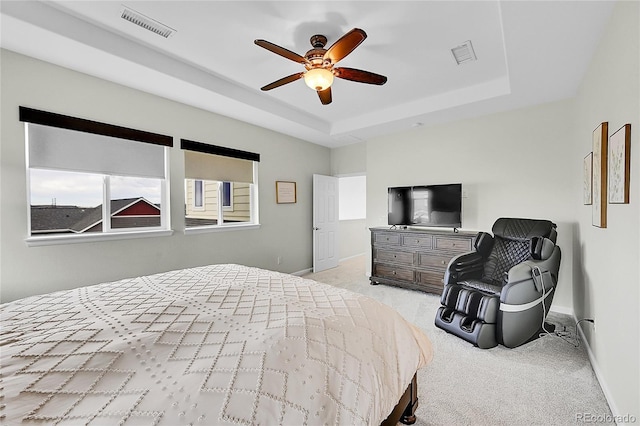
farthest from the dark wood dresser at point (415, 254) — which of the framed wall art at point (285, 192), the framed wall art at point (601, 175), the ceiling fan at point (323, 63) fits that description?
the ceiling fan at point (323, 63)

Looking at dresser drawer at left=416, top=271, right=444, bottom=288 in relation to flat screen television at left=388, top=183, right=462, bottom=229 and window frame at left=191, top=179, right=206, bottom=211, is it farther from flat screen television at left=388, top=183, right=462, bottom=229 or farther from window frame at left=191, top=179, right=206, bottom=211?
window frame at left=191, top=179, right=206, bottom=211

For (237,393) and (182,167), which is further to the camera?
(182,167)

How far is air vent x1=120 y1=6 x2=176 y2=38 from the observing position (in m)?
2.23

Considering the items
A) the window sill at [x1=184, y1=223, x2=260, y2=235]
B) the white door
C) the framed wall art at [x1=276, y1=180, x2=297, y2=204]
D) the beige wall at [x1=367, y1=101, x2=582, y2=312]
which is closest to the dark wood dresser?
the beige wall at [x1=367, y1=101, x2=582, y2=312]

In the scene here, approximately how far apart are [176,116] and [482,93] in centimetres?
391

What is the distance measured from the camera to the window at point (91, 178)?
2.65 m

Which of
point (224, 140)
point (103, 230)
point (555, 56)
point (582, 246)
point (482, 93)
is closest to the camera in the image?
point (555, 56)

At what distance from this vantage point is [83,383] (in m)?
0.84

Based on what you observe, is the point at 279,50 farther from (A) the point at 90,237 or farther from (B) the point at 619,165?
(A) the point at 90,237

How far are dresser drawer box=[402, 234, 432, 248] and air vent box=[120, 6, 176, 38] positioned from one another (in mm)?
3873

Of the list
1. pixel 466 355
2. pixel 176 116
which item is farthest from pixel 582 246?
pixel 176 116

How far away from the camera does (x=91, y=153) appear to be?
2947mm

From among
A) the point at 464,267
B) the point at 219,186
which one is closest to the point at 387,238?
the point at 464,267

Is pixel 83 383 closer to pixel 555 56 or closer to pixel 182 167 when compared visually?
pixel 182 167
